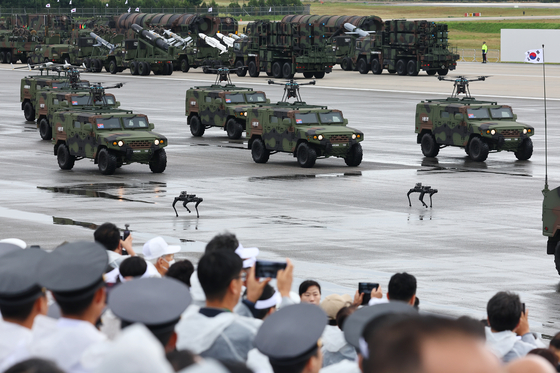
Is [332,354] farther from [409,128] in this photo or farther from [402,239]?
[409,128]

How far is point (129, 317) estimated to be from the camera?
3.77 m

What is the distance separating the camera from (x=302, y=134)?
28.0 metres

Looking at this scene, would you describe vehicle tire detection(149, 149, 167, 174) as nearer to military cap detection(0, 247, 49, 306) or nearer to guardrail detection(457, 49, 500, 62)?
military cap detection(0, 247, 49, 306)

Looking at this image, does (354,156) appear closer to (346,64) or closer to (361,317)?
(361,317)

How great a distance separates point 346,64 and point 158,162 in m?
51.2

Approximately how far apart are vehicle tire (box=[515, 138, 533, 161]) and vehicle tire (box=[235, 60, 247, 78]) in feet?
134

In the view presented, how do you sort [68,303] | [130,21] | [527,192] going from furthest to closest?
[130,21], [527,192], [68,303]

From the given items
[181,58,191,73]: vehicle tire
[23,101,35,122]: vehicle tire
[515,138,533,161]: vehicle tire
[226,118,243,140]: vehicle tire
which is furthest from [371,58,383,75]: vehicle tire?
[515,138,533,161]: vehicle tire

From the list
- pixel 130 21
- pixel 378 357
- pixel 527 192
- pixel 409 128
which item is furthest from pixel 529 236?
pixel 130 21

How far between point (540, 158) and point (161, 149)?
11725 millimetres

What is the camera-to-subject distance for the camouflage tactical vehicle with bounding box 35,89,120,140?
3425 centimetres

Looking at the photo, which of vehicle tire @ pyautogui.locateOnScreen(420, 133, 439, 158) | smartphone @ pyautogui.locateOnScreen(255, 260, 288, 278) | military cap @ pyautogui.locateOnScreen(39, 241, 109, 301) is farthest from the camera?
vehicle tire @ pyautogui.locateOnScreen(420, 133, 439, 158)

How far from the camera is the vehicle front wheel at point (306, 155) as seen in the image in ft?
90.7

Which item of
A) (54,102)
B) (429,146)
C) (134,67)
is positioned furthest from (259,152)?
(134,67)
